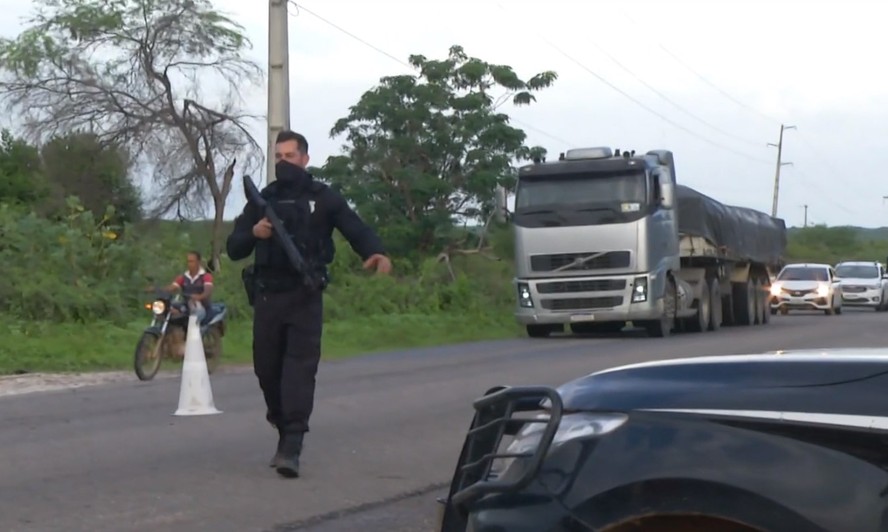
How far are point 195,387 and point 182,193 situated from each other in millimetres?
29047

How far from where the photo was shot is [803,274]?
4306 centimetres

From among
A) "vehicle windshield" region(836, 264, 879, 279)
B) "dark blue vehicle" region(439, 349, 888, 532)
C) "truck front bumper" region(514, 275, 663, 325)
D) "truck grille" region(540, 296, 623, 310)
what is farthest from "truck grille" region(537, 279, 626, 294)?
"vehicle windshield" region(836, 264, 879, 279)

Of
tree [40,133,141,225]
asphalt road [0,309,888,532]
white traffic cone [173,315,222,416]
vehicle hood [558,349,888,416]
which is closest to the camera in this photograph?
vehicle hood [558,349,888,416]

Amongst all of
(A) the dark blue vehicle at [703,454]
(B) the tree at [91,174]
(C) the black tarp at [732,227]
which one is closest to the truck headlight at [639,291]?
(C) the black tarp at [732,227]

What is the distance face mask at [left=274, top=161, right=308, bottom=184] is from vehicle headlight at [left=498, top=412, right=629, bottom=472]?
441 cm

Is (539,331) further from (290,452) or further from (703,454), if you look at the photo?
(703,454)

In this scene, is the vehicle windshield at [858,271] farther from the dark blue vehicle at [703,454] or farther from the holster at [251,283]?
the dark blue vehicle at [703,454]

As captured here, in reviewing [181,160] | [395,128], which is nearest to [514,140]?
[395,128]

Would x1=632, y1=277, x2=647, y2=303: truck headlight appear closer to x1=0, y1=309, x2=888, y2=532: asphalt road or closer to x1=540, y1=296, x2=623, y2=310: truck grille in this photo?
x1=540, y1=296, x2=623, y2=310: truck grille

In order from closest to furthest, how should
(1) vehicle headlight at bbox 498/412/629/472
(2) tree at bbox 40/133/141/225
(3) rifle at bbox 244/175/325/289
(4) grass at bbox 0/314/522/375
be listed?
1. (1) vehicle headlight at bbox 498/412/629/472
2. (3) rifle at bbox 244/175/325/289
3. (4) grass at bbox 0/314/522/375
4. (2) tree at bbox 40/133/141/225

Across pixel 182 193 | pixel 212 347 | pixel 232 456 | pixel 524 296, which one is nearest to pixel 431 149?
pixel 182 193

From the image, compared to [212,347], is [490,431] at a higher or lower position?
higher

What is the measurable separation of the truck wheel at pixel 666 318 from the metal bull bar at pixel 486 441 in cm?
2273

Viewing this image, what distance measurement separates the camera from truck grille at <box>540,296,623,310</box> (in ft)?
84.3
